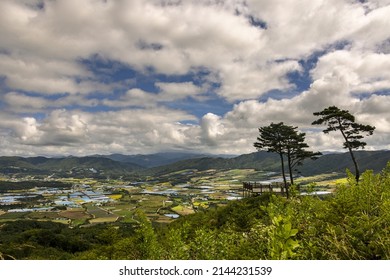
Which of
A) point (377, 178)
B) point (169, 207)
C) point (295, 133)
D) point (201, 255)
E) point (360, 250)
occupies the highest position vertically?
point (295, 133)

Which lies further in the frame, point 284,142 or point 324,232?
point 284,142

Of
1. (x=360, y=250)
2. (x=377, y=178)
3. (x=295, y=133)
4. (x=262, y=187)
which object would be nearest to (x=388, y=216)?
(x=360, y=250)

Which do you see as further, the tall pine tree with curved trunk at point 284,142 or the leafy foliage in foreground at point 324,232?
the tall pine tree with curved trunk at point 284,142

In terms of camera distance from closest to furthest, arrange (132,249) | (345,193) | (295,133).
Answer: (345,193)
(132,249)
(295,133)

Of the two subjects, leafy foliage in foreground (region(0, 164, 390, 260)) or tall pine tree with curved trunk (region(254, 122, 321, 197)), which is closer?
leafy foliage in foreground (region(0, 164, 390, 260))

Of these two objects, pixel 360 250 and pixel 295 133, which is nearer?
pixel 360 250
